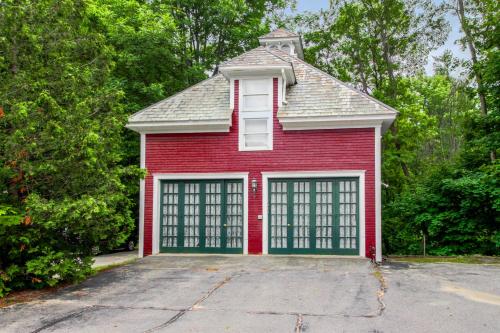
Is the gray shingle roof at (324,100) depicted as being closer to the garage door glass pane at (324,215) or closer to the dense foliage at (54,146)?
the garage door glass pane at (324,215)

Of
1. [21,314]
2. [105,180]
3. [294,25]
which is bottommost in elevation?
[21,314]

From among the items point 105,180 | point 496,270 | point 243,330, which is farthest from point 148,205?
point 496,270

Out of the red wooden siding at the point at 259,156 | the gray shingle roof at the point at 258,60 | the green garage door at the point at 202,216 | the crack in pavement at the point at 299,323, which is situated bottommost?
the crack in pavement at the point at 299,323

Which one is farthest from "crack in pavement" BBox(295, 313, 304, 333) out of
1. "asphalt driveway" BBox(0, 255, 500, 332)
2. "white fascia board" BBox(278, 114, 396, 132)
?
"white fascia board" BBox(278, 114, 396, 132)

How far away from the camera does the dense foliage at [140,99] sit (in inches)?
297

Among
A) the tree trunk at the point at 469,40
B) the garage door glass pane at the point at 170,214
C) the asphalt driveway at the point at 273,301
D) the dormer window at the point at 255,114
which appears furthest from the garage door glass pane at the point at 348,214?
the tree trunk at the point at 469,40

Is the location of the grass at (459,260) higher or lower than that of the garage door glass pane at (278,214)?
lower

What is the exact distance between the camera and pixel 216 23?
23.2m

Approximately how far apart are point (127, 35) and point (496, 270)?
15.4 metres

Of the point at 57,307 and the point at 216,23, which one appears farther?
the point at 216,23

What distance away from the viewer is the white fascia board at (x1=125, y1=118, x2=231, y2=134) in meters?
12.3

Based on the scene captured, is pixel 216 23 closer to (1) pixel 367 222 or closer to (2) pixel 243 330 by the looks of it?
(1) pixel 367 222

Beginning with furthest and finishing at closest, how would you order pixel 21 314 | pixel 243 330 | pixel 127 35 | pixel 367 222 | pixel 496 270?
1. pixel 127 35
2. pixel 367 222
3. pixel 496 270
4. pixel 21 314
5. pixel 243 330

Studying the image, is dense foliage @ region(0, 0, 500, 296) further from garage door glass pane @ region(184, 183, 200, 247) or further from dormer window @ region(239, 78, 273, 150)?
dormer window @ region(239, 78, 273, 150)
